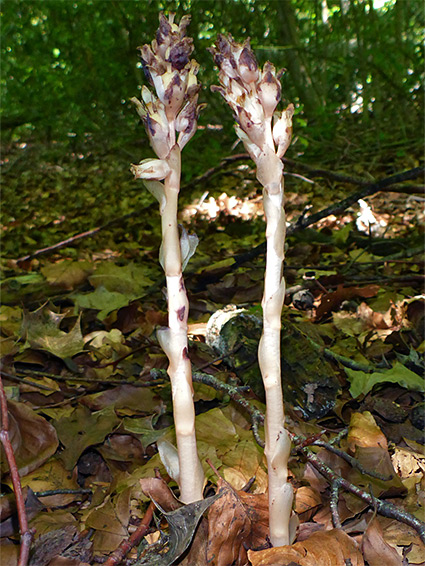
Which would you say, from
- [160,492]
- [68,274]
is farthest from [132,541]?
[68,274]

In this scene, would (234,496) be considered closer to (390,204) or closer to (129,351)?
(129,351)

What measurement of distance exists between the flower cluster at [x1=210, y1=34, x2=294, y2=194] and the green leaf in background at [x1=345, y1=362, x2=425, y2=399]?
1.10 m

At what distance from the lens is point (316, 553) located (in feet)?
4.15

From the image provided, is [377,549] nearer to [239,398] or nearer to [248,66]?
[239,398]

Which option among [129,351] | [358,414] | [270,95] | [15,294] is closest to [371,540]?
[358,414]

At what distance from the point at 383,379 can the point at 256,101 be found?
4.07 feet

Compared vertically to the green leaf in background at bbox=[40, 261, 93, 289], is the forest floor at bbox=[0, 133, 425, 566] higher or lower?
lower

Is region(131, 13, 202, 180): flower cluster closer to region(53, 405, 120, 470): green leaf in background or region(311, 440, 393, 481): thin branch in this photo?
region(311, 440, 393, 481): thin branch

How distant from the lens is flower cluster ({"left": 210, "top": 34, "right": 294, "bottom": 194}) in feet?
3.84

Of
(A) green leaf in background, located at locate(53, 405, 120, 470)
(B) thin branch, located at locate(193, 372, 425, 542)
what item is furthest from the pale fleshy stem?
(A) green leaf in background, located at locate(53, 405, 120, 470)

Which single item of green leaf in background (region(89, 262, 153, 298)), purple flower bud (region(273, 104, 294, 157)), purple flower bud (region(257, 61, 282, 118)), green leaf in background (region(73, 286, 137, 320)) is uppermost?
purple flower bud (region(257, 61, 282, 118))

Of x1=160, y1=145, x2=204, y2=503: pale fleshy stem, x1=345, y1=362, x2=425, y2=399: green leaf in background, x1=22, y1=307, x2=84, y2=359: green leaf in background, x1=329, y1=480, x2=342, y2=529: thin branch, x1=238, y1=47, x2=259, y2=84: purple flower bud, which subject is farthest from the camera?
x1=22, y1=307, x2=84, y2=359: green leaf in background

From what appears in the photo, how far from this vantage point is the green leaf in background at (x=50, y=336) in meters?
2.40

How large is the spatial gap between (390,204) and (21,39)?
392 cm
